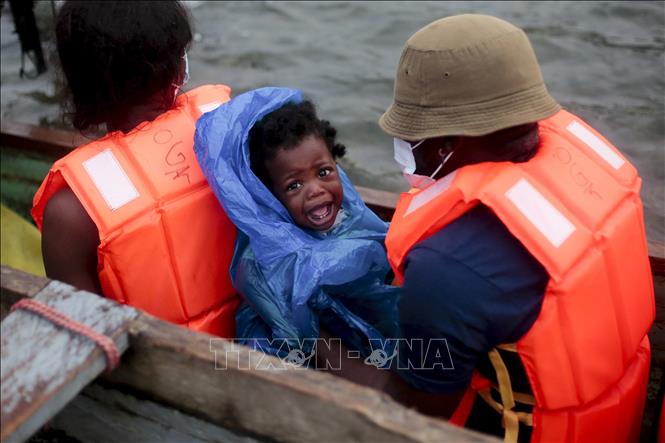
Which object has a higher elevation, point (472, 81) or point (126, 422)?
point (472, 81)

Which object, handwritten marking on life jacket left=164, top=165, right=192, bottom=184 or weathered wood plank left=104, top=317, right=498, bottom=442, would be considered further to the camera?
handwritten marking on life jacket left=164, top=165, right=192, bottom=184

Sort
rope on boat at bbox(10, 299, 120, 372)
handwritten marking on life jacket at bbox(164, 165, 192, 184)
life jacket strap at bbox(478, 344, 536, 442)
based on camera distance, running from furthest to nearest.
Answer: handwritten marking on life jacket at bbox(164, 165, 192, 184) < life jacket strap at bbox(478, 344, 536, 442) < rope on boat at bbox(10, 299, 120, 372)

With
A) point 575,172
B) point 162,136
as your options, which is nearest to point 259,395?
point 575,172

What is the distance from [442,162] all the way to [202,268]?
93 cm

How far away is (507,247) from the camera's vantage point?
5.51ft

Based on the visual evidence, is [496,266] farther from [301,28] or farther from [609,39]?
[301,28]

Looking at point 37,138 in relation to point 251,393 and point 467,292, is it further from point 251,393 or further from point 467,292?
point 467,292

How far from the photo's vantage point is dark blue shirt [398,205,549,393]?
162cm

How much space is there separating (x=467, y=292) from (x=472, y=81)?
0.50 m

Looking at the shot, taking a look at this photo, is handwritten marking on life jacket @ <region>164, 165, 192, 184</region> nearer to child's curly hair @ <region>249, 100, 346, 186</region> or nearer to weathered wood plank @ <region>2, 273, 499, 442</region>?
child's curly hair @ <region>249, 100, 346, 186</region>

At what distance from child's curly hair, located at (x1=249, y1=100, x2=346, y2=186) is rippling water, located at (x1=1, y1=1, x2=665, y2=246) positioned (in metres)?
2.68

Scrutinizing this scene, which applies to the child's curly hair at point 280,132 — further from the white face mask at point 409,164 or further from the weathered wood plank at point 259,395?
the weathered wood plank at point 259,395

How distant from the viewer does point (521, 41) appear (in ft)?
5.78

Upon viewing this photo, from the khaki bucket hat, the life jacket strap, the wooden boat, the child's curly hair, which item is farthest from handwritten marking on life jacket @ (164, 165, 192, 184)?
the life jacket strap
